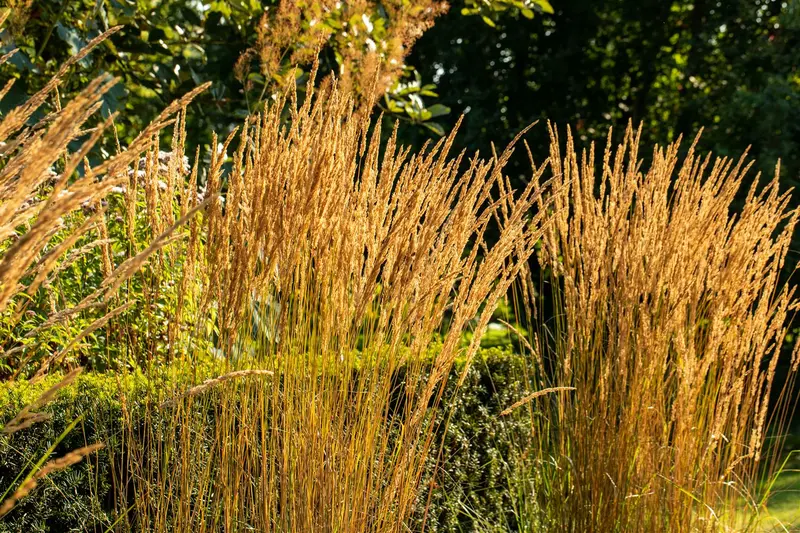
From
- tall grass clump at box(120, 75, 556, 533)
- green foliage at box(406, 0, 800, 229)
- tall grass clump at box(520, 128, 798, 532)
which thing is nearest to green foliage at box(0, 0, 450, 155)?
tall grass clump at box(520, 128, 798, 532)

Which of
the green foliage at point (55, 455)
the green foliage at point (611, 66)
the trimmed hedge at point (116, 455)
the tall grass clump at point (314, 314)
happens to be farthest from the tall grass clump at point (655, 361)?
the green foliage at point (611, 66)

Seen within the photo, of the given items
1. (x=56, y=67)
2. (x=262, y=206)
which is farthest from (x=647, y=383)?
(x=56, y=67)

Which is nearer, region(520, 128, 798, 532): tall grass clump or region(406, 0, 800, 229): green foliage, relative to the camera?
region(520, 128, 798, 532): tall grass clump

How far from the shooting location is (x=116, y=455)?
2.93 metres

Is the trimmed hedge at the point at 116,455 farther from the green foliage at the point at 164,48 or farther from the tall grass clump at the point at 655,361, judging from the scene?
the green foliage at the point at 164,48

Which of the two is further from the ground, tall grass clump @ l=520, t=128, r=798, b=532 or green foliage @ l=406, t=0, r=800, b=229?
green foliage @ l=406, t=0, r=800, b=229

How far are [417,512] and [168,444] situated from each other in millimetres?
1473

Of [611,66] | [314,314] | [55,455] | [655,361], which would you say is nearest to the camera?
[314,314]

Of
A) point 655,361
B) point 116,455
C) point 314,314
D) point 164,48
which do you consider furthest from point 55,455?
point 164,48

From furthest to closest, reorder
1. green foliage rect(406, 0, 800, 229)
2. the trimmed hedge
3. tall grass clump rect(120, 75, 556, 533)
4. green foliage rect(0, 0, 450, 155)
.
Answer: green foliage rect(406, 0, 800, 229), green foliage rect(0, 0, 450, 155), the trimmed hedge, tall grass clump rect(120, 75, 556, 533)

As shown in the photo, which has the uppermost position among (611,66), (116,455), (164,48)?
(611,66)

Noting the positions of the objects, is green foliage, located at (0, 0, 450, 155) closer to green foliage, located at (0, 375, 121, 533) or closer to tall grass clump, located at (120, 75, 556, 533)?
green foliage, located at (0, 375, 121, 533)

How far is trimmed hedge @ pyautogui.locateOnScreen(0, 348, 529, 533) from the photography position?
105 inches

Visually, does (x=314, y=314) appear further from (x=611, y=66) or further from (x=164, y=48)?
(x=611, y=66)
